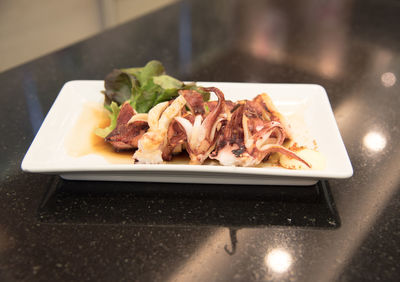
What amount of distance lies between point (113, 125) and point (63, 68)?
631mm

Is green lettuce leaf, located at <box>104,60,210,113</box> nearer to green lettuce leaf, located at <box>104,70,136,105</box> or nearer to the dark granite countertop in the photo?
green lettuce leaf, located at <box>104,70,136,105</box>

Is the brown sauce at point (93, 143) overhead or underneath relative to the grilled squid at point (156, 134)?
underneath

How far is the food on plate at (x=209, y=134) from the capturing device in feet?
3.34

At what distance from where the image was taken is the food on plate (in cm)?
102

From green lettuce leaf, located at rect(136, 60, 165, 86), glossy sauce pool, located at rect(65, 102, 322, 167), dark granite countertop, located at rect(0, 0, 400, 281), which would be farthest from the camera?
green lettuce leaf, located at rect(136, 60, 165, 86)

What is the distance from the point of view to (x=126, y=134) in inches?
43.9

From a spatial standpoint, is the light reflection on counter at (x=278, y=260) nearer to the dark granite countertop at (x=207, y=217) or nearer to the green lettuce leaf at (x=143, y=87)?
the dark granite countertop at (x=207, y=217)

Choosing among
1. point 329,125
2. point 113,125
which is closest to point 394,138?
point 329,125

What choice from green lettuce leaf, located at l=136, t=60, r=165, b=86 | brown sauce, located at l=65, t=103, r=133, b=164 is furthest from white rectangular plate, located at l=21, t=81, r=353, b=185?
green lettuce leaf, located at l=136, t=60, r=165, b=86

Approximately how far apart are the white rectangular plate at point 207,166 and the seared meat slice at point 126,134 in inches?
2.5

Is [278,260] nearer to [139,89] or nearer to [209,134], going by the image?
[209,134]

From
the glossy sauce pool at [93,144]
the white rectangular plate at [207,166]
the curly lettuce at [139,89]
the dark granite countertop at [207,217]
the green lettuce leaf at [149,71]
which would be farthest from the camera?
the green lettuce leaf at [149,71]

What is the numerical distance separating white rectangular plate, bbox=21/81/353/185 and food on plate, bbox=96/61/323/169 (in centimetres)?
5

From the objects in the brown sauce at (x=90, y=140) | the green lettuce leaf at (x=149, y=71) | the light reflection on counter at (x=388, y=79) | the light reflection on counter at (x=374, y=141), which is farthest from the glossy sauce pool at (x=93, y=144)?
the light reflection on counter at (x=388, y=79)
